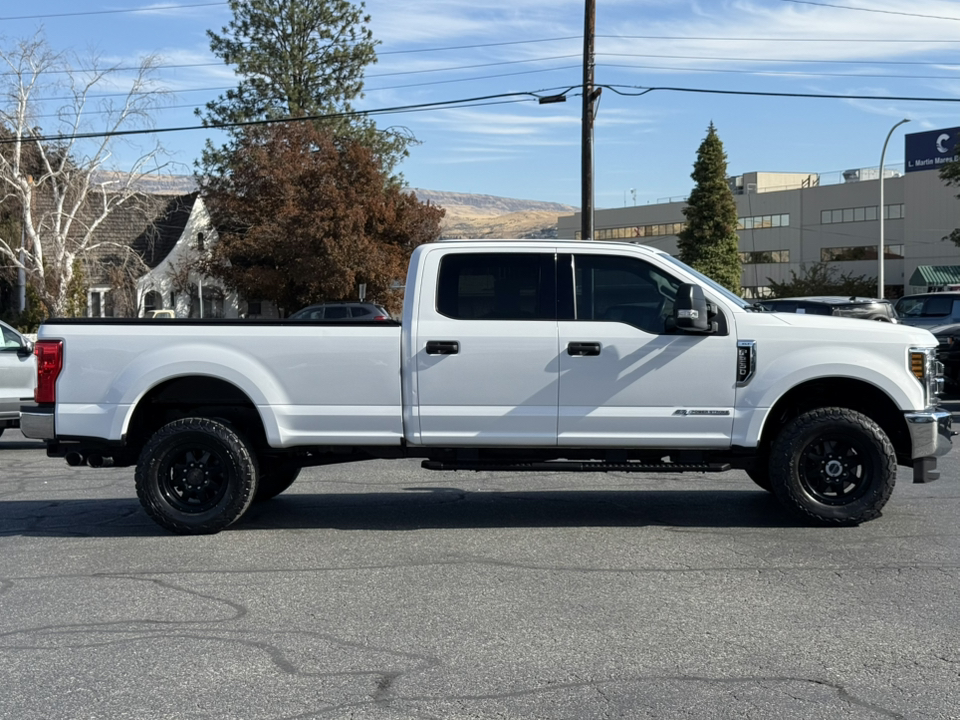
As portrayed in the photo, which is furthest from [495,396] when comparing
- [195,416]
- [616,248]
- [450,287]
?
[195,416]

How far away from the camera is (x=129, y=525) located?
346 inches

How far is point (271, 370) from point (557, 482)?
362 cm

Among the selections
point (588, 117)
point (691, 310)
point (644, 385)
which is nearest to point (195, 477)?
point (644, 385)

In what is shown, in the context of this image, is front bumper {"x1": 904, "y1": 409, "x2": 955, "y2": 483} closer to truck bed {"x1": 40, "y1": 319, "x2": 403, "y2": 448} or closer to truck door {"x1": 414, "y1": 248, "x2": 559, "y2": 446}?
truck door {"x1": 414, "y1": 248, "x2": 559, "y2": 446}

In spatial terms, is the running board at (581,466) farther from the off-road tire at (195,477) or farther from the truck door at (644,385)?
the off-road tire at (195,477)

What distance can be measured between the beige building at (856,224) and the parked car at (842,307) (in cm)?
5383

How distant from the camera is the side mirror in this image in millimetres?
7758

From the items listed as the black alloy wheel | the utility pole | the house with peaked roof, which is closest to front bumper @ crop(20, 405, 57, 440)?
the black alloy wheel

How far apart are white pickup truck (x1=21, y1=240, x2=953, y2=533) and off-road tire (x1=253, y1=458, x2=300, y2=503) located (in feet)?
2.74

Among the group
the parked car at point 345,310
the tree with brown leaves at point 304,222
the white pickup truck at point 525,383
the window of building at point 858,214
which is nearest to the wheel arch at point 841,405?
the white pickup truck at point 525,383

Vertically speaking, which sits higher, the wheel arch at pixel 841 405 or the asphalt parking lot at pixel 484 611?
the wheel arch at pixel 841 405

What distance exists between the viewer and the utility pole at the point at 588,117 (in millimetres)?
26156

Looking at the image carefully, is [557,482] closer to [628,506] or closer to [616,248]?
[628,506]

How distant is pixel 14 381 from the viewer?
44.9 ft
